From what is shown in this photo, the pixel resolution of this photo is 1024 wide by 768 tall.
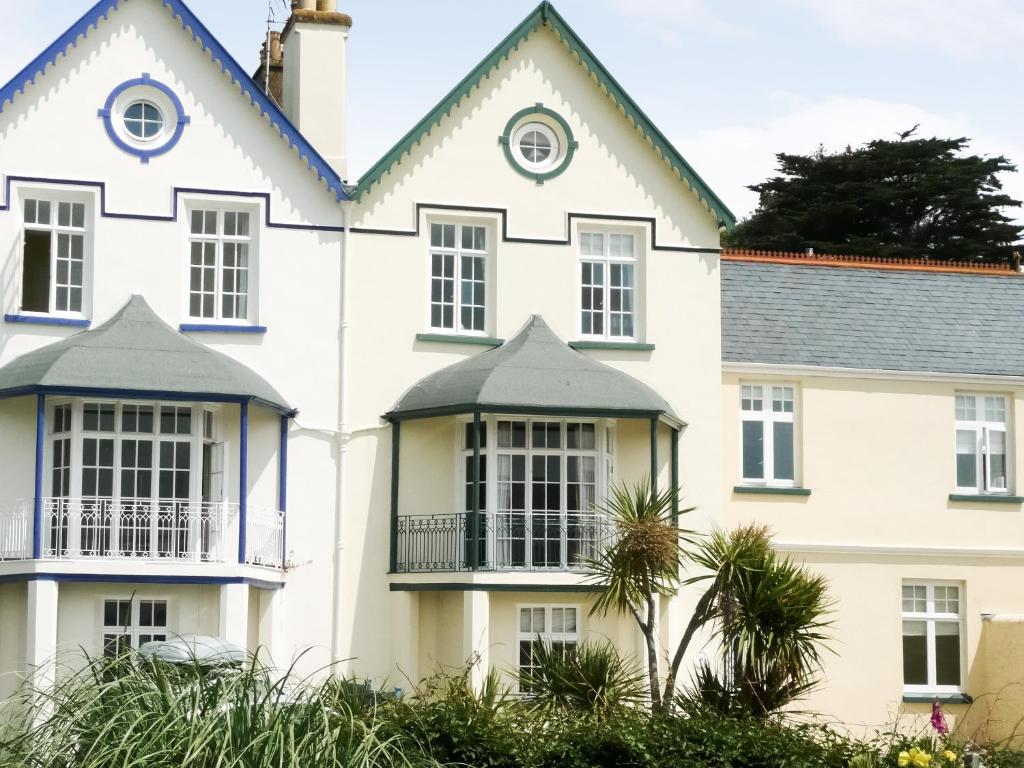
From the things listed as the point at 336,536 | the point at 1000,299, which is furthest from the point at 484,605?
the point at 1000,299

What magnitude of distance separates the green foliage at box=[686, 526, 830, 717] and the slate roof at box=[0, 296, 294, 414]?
769cm

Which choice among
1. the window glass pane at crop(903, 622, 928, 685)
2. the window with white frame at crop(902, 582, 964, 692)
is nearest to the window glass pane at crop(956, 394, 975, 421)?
the window with white frame at crop(902, 582, 964, 692)

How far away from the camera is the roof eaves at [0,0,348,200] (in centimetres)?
2659

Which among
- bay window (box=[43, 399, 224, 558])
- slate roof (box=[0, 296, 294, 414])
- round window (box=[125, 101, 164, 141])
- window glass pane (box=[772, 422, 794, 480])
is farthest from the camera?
window glass pane (box=[772, 422, 794, 480])

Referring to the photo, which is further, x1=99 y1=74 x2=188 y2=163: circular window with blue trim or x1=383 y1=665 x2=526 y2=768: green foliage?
x1=99 y1=74 x2=188 y2=163: circular window with blue trim

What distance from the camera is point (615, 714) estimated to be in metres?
19.3

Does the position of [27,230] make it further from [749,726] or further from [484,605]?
[749,726]

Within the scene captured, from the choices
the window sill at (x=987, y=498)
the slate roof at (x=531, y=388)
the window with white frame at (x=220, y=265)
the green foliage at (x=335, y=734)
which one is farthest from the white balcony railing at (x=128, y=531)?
the window sill at (x=987, y=498)

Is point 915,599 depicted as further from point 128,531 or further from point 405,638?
point 128,531

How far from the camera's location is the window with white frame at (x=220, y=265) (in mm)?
27312

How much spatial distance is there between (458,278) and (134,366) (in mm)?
5426

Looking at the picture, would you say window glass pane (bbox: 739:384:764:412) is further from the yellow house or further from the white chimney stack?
the white chimney stack

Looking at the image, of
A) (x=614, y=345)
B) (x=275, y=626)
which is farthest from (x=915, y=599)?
(x=275, y=626)

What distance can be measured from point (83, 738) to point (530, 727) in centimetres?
Answer: 578
